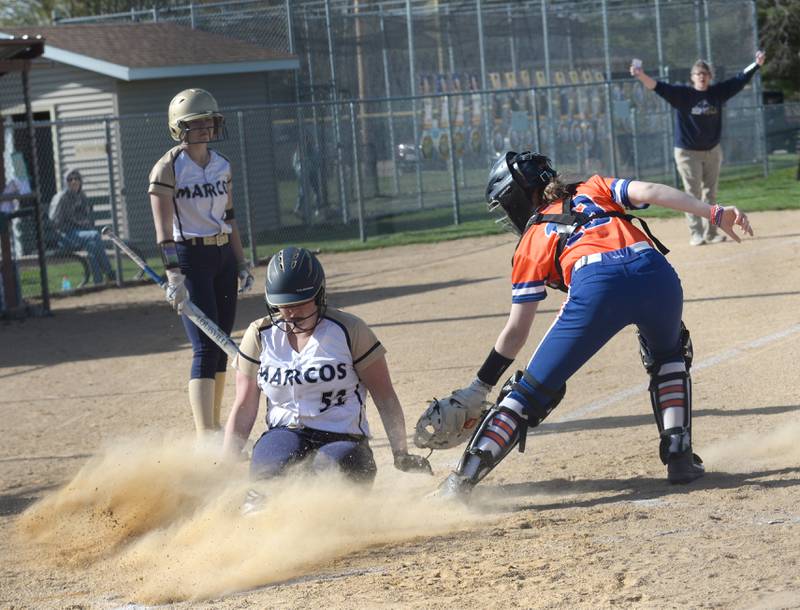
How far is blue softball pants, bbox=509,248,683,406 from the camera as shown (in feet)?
18.3

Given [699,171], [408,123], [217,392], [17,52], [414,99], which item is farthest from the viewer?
[408,123]

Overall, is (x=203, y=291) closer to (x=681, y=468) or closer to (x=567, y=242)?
(x=567, y=242)

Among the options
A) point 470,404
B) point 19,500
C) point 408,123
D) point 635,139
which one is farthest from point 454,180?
point 470,404

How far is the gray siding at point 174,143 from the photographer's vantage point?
2120 cm

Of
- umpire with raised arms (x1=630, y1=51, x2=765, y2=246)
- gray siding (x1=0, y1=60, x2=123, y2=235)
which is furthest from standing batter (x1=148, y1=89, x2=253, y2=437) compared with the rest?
gray siding (x1=0, y1=60, x2=123, y2=235)

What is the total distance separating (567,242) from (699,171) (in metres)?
10.2

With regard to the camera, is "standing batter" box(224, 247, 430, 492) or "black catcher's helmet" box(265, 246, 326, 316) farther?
"standing batter" box(224, 247, 430, 492)

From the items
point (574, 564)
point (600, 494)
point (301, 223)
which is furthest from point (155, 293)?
point (574, 564)

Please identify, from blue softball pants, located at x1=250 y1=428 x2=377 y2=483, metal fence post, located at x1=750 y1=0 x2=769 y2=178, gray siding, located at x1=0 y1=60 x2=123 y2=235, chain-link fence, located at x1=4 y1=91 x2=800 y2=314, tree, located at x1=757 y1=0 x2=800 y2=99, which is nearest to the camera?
blue softball pants, located at x1=250 y1=428 x2=377 y2=483

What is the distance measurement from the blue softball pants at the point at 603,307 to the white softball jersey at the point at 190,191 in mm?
2669

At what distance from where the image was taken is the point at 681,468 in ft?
19.5

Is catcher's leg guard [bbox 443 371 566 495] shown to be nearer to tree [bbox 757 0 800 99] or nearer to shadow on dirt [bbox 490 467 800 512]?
shadow on dirt [bbox 490 467 800 512]

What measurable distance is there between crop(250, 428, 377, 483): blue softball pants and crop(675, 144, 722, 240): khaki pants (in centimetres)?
1039

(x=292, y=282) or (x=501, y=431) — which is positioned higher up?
(x=292, y=282)
